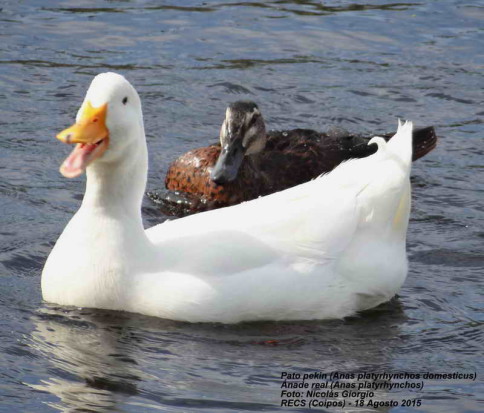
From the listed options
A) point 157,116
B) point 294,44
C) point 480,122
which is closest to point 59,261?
point 157,116

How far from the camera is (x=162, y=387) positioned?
20.1 ft

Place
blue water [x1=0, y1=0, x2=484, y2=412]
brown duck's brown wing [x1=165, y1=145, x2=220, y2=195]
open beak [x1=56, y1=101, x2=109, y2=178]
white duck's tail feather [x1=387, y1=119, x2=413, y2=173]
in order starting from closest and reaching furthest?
blue water [x1=0, y1=0, x2=484, y2=412]
open beak [x1=56, y1=101, x2=109, y2=178]
white duck's tail feather [x1=387, y1=119, x2=413, y2=173]
brown duck's brown wing [x1=165, y1=145, x2=220, y2=195]

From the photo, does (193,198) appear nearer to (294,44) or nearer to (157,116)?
(157,116)

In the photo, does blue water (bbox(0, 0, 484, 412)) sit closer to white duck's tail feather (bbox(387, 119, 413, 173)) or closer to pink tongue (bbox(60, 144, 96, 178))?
white duck's tail feather (bbox(387, 119, 413, 173))

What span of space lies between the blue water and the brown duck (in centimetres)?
31

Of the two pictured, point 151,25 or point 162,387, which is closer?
point 162,387

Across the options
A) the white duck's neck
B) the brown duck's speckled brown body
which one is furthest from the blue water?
the white duck's neck

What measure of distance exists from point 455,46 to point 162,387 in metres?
7.39

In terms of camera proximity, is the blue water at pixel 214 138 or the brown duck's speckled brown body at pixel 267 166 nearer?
the blue water at pixel 214 138

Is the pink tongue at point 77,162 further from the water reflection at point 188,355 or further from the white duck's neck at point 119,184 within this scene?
the water reflection at point 188,355

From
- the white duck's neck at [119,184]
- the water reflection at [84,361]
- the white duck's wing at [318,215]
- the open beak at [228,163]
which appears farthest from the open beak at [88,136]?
the open beak at [228,163]

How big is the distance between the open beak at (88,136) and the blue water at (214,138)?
3.21ft

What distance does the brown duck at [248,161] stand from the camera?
925cm

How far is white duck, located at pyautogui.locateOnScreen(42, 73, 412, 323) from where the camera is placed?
670 centimetres
